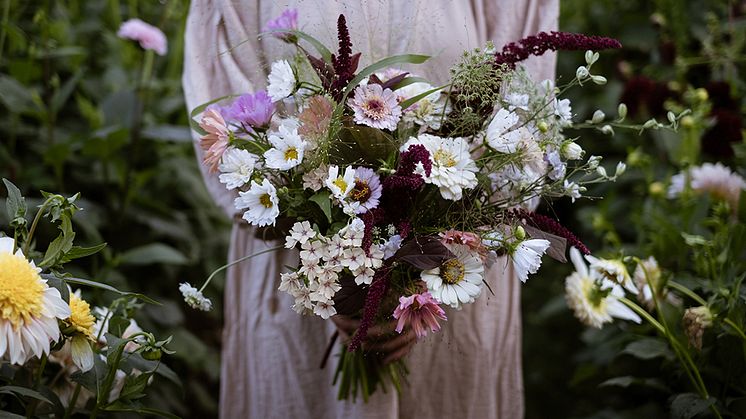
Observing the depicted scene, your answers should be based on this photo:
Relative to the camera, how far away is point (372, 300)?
3.06 feet

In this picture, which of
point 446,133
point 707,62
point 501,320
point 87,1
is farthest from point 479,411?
point 87,1

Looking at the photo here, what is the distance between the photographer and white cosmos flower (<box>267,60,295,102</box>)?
1.00 m

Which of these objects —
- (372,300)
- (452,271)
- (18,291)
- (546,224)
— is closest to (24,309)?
(18,291)

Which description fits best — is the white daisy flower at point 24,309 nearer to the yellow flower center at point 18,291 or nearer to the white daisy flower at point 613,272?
the yellow flower center at point 18,291

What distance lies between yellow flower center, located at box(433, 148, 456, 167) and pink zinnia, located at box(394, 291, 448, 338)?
0.16 m

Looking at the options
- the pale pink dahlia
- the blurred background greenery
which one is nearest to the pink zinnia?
the pale pink dahlia

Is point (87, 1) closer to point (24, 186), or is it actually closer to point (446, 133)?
point (24, 186)

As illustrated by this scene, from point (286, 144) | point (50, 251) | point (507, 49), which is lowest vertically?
point (50, 251)

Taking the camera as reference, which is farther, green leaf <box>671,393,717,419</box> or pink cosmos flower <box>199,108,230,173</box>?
green leaf <box>671,393,717,419</box>

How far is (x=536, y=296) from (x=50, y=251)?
6.08 feet

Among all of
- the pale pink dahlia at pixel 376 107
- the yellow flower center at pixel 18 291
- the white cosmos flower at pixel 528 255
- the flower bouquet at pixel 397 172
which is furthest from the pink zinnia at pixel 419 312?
the yellow flower center at pixel 18 291

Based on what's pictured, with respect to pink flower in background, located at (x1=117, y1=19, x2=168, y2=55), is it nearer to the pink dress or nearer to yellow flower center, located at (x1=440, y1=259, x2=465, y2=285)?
the pink dress

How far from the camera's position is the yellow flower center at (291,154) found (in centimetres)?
96

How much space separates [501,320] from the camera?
1.42 m
